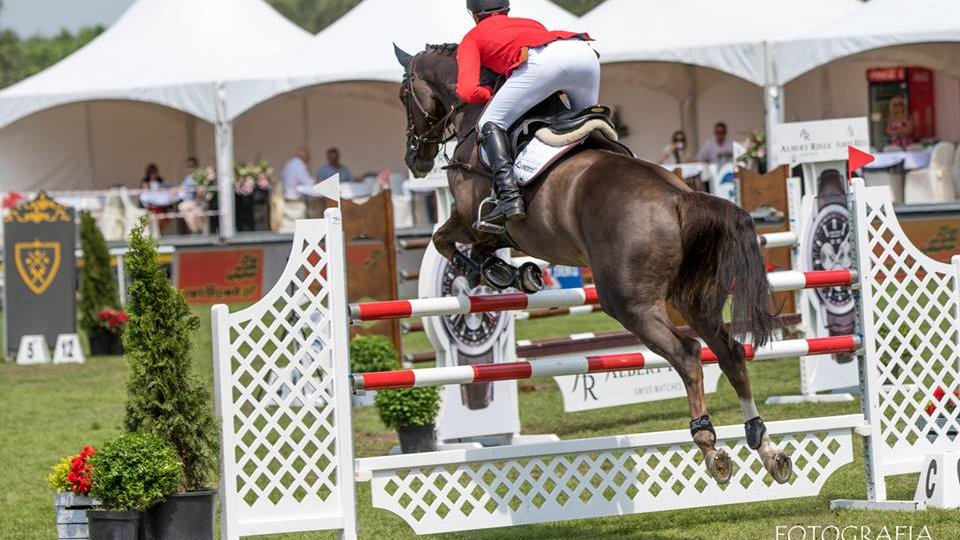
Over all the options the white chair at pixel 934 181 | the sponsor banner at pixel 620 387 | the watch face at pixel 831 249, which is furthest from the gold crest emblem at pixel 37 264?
the white chair at pixel 934 181

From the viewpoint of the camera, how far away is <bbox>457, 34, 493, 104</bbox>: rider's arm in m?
6.11

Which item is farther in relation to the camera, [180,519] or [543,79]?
[543,79]

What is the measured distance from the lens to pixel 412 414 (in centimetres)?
820

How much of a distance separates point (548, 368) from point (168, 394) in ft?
4.97

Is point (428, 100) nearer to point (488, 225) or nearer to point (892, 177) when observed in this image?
point (488, 225)

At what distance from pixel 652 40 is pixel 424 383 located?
1483 cm

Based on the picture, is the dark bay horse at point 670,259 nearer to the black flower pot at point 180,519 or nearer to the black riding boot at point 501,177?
the black riding boot at point 501,177

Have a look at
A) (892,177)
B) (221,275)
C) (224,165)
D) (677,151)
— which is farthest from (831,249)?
(677,151)

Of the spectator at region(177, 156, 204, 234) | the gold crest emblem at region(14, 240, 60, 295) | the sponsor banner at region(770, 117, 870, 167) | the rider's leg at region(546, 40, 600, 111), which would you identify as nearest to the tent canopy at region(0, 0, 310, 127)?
the spectator at region(177, 156, 204, 234)

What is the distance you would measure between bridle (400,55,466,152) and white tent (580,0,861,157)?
12.8 meters

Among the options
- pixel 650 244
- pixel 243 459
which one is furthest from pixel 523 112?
pixel 243 459

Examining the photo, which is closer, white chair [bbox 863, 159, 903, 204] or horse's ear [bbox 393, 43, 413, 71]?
horse's ear [bbox 393, 43, 413, 71]

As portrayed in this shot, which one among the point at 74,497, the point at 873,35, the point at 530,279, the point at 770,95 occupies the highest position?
the point at 873,35

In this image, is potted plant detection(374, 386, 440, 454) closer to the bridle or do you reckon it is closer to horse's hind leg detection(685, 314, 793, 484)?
the bridle
